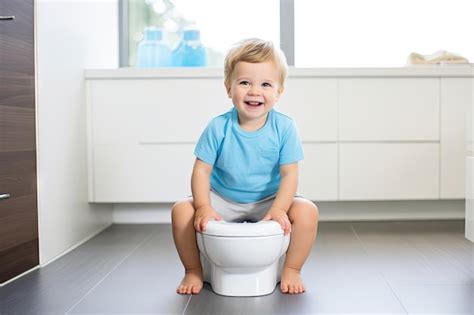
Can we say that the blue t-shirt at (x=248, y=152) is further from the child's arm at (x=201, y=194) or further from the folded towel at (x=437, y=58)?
the folded towel at (x=437, y=58)

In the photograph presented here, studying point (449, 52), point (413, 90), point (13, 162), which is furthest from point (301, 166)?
point (13, 162)

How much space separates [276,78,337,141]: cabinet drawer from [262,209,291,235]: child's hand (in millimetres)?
1133

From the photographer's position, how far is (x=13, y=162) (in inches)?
72.6

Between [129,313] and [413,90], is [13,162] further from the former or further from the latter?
[413,90]

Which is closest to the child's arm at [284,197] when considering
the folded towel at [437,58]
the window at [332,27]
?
the folded towel at [437,58]

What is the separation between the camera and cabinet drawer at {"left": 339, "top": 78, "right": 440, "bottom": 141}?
280cm

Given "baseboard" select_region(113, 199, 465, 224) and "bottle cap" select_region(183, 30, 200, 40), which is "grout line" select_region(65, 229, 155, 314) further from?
"bottle cap" select_region(183, 30, 200, 40)

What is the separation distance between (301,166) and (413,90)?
61 centimetres

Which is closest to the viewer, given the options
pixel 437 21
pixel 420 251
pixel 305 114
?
pixel 420 251

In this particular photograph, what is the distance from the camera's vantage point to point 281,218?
1.68m

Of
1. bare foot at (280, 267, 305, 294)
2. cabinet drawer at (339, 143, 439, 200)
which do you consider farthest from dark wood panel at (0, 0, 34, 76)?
cabinet drawer at (339, 143, 439, 200)

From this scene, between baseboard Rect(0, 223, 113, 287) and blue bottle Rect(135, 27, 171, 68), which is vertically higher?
blue bottle Rect(135, 27, 171, 68)

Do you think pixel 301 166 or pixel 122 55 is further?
pixel 122 55

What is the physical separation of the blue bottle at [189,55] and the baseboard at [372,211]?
0.73 meters
